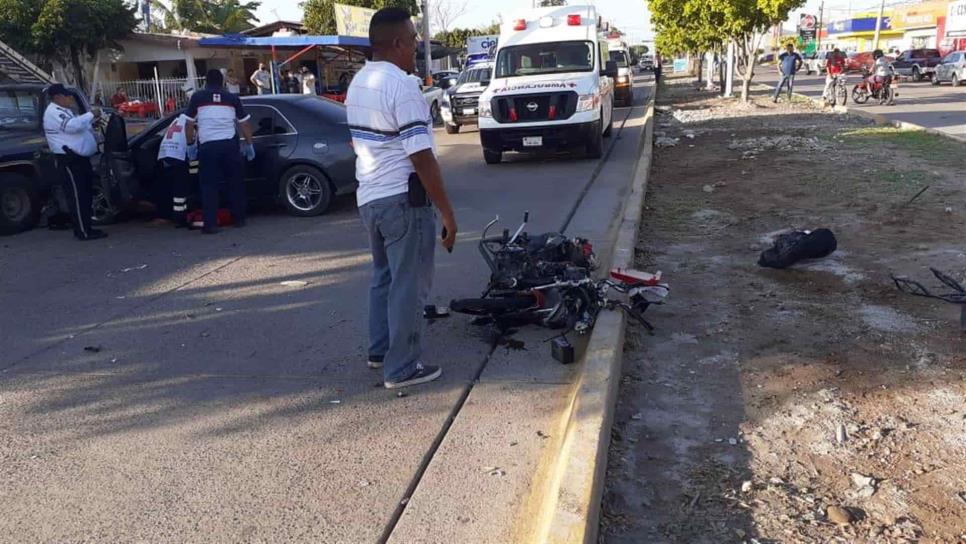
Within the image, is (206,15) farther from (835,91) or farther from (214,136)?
(214,136)

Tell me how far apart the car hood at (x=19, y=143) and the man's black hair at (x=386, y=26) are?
7.16 m

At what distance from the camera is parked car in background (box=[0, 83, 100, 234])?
952cm

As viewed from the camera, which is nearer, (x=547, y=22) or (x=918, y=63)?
(x=547, y=22)

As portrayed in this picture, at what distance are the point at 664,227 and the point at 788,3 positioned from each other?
712 inches

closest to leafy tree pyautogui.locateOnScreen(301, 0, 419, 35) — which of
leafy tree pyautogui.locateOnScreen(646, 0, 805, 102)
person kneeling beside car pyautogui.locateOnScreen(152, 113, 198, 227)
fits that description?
leafy tree pyautogui.locateOnScreen(646, 0, 805, 102)

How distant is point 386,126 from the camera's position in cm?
410

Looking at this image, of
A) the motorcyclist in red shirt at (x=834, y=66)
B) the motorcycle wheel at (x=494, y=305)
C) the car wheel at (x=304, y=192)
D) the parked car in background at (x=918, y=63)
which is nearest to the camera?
the motorcycle wheel at (x=494, y=305)

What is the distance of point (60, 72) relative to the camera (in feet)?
88.2

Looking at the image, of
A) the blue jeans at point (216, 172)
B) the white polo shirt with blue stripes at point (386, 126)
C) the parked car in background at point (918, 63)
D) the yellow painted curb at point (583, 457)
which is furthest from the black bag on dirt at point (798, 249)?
the parked car in background at point (918, 63)

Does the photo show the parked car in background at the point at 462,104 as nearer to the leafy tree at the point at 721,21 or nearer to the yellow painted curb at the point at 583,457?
the leafy tree at the point at 721,21

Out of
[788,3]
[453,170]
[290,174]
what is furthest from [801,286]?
[788,3]

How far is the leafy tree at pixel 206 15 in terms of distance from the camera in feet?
148

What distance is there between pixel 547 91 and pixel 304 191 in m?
5.44

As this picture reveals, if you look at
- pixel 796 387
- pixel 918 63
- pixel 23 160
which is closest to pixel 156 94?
pixel 23 160
